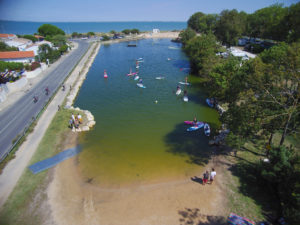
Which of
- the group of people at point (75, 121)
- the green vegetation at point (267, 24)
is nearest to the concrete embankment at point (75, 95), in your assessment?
the group of people at point (75, 121)

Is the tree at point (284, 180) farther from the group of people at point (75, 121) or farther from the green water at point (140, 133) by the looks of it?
the group of people at point (75, 121)

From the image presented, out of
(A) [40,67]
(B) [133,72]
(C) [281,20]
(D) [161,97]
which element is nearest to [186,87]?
(D) [161,97]

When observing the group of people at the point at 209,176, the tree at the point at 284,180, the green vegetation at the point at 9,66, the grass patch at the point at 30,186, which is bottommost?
the grass patch at the point at 30,186

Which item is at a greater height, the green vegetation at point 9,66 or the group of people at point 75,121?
the green vegetation at point 9,66

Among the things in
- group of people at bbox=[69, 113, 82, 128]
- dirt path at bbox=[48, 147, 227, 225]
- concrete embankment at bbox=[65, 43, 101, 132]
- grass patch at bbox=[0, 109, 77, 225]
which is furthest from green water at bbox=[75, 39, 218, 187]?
grass patch at bbox=[0, 109, 77, 225]

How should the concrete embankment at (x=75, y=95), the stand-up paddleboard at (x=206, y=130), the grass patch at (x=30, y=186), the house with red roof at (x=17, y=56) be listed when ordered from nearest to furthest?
1. the grass patch at (x=30, y=186)
2. the stand-up paddleboard at (x=206, y=130)
3. the concrete embankment at (x=75, y=95)
4. the house with red roof at (x=17, y=56)

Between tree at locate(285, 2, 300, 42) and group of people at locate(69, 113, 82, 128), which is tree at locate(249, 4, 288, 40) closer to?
tree at locate(285, 2, 300, 42)

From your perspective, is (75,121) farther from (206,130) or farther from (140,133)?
(206,130)
